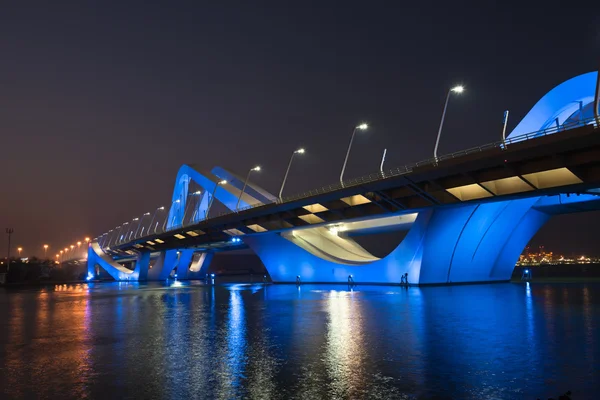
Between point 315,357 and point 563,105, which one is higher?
point 563,105

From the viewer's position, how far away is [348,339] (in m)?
12.2

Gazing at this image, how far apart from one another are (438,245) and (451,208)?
381 cm

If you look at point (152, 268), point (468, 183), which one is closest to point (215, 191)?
point (152, 268)

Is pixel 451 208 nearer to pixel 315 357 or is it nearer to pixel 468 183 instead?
pixel 468 183

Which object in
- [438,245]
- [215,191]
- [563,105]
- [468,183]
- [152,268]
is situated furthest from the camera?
[152,268]

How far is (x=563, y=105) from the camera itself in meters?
36.2

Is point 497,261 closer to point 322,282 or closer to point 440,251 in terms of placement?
point 440,251

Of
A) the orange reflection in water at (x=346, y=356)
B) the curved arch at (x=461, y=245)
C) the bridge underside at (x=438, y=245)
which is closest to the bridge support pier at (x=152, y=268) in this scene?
the bridge underside at (x=438, y=245)

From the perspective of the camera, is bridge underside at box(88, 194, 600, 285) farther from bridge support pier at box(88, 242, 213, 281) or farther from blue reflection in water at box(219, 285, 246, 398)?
bridge support pier at box(88, 242, 213, 281)

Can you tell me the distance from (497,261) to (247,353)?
3927cm

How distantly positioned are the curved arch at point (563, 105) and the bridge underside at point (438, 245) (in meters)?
5.93

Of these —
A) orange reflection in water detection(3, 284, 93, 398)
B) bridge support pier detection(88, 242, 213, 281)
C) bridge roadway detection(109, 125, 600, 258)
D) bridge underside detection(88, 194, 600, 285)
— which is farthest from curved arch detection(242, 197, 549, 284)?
bridge support pier detection(88, 242, 213, 281)

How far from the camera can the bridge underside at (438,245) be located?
3884cm

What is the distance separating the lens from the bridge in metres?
27.1
